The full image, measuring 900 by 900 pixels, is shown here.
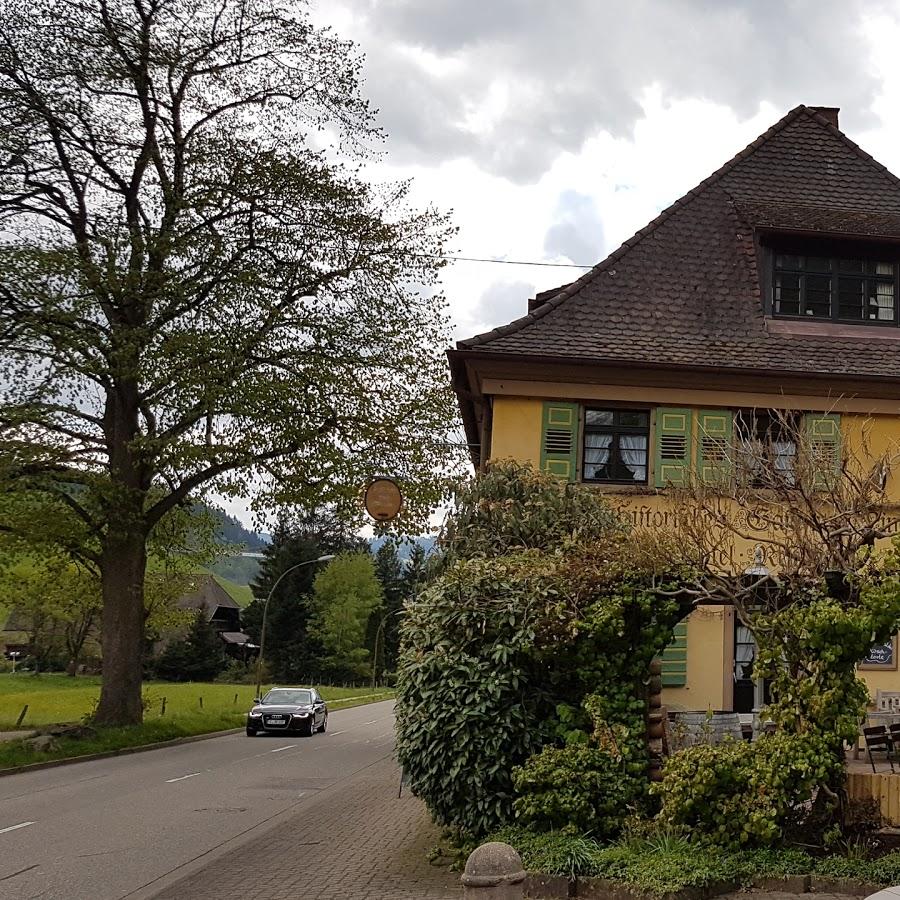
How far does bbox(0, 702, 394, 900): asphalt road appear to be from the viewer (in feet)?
33.2

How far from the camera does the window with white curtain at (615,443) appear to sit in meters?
19.4

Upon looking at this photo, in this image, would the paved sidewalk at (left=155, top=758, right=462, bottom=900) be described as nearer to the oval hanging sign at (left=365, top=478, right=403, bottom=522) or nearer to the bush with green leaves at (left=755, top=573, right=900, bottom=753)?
the bush with green leaves at (left=755, top=573, right=900, bottom=753)

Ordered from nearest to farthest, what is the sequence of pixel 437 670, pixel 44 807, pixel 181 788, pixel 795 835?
pixel 795 835
pixel 437 670
pixel 44 807
pixel 181 788

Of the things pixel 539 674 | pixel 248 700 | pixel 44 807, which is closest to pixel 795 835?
pixel 539 674

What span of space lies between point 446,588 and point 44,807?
25.4 feet

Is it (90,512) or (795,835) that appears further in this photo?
(90,512)

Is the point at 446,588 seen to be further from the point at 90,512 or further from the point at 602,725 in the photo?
the point at 90,512

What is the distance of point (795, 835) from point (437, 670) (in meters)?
3.32

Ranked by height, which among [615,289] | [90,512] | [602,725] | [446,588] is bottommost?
[602,725]

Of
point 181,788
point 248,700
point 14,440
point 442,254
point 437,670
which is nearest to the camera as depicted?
point 437,670

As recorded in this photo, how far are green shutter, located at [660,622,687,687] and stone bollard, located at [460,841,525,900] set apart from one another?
12.8 m

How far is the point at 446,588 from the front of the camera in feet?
35.2

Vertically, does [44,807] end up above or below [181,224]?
below

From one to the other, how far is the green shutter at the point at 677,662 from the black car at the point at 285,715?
58.7 ft
